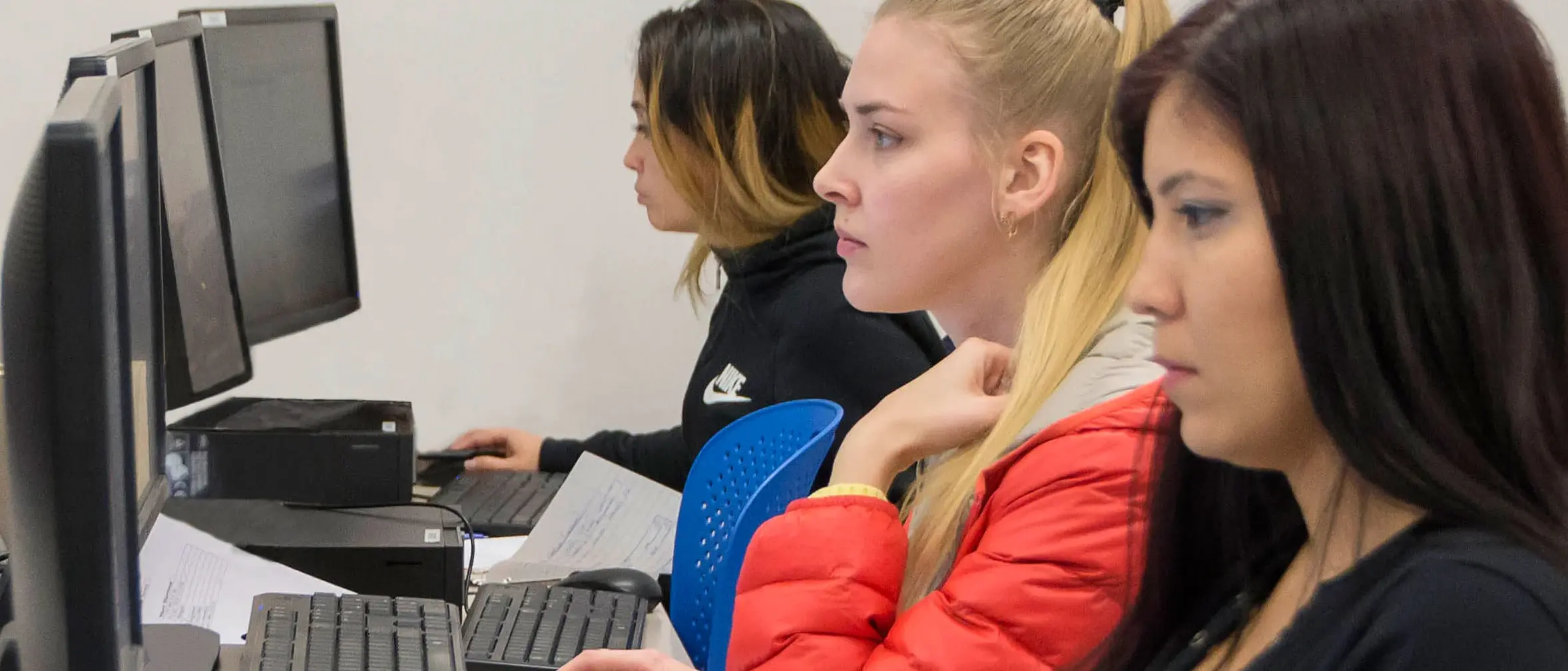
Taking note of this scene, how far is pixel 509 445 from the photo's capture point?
2.11 m

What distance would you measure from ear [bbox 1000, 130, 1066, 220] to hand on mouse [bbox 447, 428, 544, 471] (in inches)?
44.2

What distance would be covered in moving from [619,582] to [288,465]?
38 cm

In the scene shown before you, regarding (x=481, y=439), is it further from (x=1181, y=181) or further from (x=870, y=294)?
(x=1181, y=181)

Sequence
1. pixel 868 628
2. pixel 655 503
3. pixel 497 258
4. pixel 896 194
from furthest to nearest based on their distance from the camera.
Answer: pixel 497 258 → pixel 655 503 → pixel 896 194 → pixel 868 628

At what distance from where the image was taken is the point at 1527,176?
24.0 inches

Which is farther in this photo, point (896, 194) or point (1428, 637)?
point (896, 194)

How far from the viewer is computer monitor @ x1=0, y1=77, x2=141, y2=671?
0.62m

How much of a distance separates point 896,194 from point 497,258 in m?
1.41

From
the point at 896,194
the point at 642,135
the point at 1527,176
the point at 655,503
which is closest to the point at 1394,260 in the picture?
the point at 1527,176

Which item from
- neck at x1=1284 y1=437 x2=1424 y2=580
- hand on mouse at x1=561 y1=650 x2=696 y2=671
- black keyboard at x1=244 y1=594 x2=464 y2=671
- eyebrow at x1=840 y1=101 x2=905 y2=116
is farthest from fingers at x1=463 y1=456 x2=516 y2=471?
neck at x1=1284 y1=437 x2=1424 y2=580

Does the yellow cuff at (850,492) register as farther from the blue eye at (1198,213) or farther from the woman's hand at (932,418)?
the blue eye at (1198,213)

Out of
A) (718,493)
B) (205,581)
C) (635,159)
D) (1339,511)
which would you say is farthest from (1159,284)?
(635,159)

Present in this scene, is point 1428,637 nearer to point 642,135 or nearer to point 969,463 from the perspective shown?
point 969,463

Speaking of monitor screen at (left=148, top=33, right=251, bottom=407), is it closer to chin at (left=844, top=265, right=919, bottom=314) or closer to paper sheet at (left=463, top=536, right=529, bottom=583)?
paper sheet at (left=463, top=536, right=529, bottom=583)
